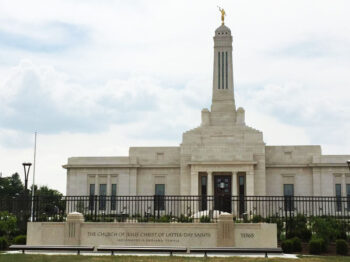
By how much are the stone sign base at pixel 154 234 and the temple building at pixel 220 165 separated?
25.9 meters

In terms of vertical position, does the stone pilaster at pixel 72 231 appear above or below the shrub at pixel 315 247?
→ above

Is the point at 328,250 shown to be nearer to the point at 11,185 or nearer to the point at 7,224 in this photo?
the point at 7,224

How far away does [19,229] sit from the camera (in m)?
29.8

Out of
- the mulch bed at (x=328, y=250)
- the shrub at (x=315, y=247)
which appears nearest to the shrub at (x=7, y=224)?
the mulch bed at (x=328, y=250)

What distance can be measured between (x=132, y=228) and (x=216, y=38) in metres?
35.4

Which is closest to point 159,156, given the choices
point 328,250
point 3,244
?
point 3,244

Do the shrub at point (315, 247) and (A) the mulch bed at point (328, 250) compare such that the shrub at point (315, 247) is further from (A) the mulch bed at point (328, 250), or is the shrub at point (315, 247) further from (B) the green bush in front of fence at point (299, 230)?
(B) the green bush in front of fence at point (299, 230)

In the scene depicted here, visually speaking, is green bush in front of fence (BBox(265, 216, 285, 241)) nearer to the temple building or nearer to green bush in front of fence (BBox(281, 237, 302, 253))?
green bush in front of fence (BBox(281, 237, 302, 253))

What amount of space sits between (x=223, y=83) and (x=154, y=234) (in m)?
33.3

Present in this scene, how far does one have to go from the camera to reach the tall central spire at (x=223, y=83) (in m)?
56.0

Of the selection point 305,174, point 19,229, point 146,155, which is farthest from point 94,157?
point 19,229

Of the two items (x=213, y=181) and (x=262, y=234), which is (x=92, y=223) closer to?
(x=262, y=234)

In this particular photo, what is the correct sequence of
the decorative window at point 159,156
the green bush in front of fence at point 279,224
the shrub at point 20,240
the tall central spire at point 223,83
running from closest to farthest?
the shrub at point 20,240
the green bush in front of fence at point 279,224
the decorative window at point 159,156
the tall central spire at point 223,83

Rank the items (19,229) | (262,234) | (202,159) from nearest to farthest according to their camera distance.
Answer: (262,234)
(19,229)
(202,159)
